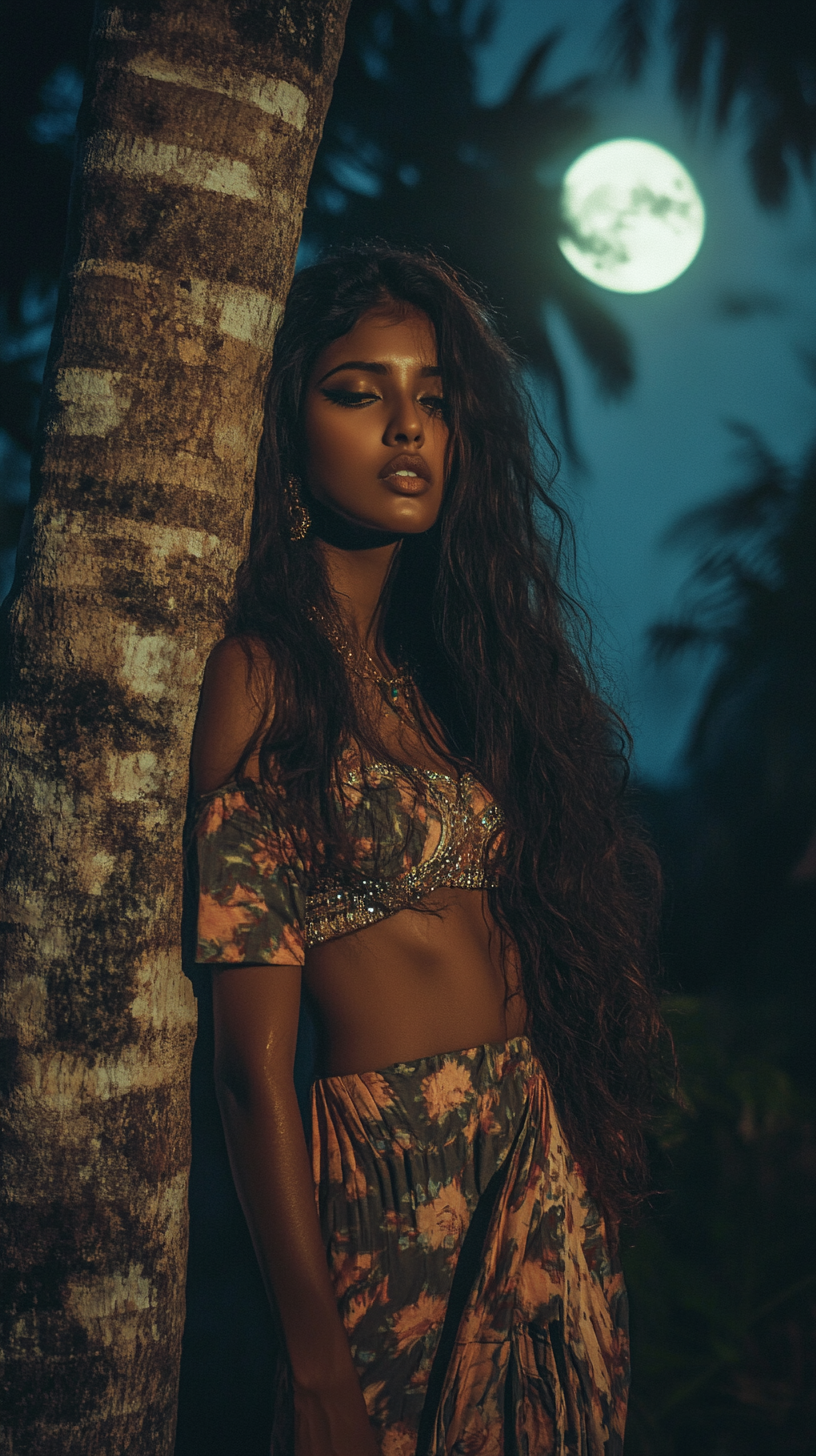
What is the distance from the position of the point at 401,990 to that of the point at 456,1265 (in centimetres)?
47

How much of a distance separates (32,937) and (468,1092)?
30.2 inches

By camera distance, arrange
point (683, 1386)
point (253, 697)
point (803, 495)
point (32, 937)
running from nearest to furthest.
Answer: point (32, 937) < point (253, 697) < point (683, 1386) < point (803, 495)

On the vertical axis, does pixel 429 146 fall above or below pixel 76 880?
above

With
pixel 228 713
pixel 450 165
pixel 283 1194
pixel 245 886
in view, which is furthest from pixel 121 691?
pixel 450 165

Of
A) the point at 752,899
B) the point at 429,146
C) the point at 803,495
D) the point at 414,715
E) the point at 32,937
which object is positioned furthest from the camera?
the point at 803,495

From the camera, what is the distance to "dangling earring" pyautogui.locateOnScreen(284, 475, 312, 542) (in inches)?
75.5

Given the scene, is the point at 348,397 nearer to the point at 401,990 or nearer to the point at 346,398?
the point at 346,398

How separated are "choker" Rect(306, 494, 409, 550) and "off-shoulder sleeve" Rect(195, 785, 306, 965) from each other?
0.59 meters

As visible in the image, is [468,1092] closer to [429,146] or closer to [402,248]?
[402,248]

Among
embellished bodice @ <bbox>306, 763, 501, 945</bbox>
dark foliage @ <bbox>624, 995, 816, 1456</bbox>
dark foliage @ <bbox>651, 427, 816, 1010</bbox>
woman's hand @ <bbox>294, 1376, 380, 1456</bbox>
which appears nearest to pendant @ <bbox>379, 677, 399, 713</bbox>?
embellished bodice @ <bbox>306, 763, 501, 945</bbox>

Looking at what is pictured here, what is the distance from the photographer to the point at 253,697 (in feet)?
5.43

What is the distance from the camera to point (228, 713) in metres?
1.63

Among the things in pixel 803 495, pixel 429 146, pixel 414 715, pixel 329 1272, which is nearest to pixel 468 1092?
pixel 329 1272

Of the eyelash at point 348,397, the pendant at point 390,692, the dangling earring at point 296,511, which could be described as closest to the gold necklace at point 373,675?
the pendant at point 390,692
